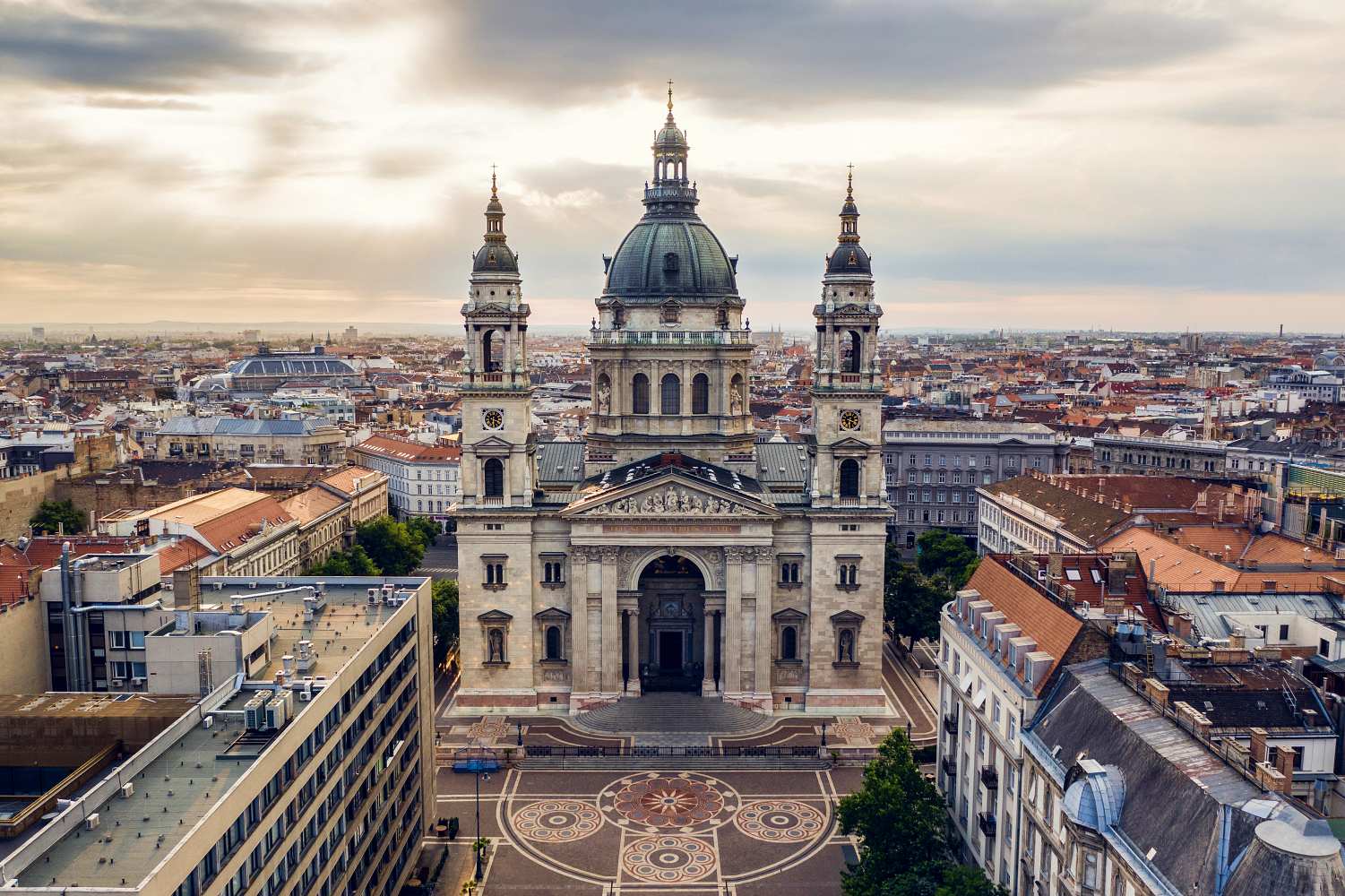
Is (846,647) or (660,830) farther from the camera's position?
(846,647)

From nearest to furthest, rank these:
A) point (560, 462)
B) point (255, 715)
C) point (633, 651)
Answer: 1. point (255, 715)
2. point (633, 651)
3. point (560, 462)

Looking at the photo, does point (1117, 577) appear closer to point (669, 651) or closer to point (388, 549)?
point (669, 651)

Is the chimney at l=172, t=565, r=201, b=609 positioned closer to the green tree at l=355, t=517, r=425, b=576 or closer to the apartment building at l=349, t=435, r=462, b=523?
the green tree at l=355, t=517, r=425, b=576

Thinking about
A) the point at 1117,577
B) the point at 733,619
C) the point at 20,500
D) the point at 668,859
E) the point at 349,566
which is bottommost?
the point at 668,859

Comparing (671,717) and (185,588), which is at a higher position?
(185,588)

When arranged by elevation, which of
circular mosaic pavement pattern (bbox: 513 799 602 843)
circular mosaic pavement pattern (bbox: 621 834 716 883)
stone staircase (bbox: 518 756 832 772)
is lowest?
circular mosaic pavement pattern (bbox: 621 834 716 883)

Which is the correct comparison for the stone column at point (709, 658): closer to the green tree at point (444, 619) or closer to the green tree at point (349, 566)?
the green tree at point (444, 619)


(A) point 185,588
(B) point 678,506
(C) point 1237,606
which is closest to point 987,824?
(C) point 1237,606

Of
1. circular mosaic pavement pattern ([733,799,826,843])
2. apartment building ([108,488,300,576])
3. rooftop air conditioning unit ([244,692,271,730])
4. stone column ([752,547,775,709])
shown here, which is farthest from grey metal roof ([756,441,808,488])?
rooftop air conditioning unit ([244,692,271,730])
